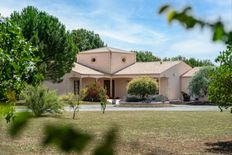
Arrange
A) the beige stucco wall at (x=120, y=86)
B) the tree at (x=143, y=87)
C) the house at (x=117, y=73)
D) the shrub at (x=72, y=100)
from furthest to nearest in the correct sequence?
the beige stucco wall at (x=120, y=86) → the house at (x=117, y=73) → the tree at (x=143, y=87) → the shrub at (x=72, y=100)

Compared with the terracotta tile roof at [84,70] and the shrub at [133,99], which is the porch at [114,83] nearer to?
the terracotta tile roof at [84,70]

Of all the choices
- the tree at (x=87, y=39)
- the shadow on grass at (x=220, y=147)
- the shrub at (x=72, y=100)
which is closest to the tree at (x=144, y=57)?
the tree at (x=87, y=39)

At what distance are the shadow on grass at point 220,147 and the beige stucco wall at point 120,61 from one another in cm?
4051

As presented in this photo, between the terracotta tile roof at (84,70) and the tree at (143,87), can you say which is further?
the terracotta tile roof at (84,70)

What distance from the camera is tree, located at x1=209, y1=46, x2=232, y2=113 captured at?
1265cm

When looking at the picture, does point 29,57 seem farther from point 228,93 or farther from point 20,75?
point 228,93

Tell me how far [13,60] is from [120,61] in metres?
48.6

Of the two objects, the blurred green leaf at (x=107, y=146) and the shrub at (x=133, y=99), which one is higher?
the shrub at (x=133, y=99)

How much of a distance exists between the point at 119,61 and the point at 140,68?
302 cm

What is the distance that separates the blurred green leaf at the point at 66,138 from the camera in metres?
0.87

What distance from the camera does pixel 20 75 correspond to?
696cm

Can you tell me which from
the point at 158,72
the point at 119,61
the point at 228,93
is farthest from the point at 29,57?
the point at 119,61

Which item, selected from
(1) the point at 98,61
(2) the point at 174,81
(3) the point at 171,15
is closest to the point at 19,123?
(3) the point at 171,15

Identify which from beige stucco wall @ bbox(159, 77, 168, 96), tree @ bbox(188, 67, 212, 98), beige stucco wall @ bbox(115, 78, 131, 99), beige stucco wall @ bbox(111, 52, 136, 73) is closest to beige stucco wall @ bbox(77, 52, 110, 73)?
beige stucco wall @ bbox(111, 52, 136, 73)
